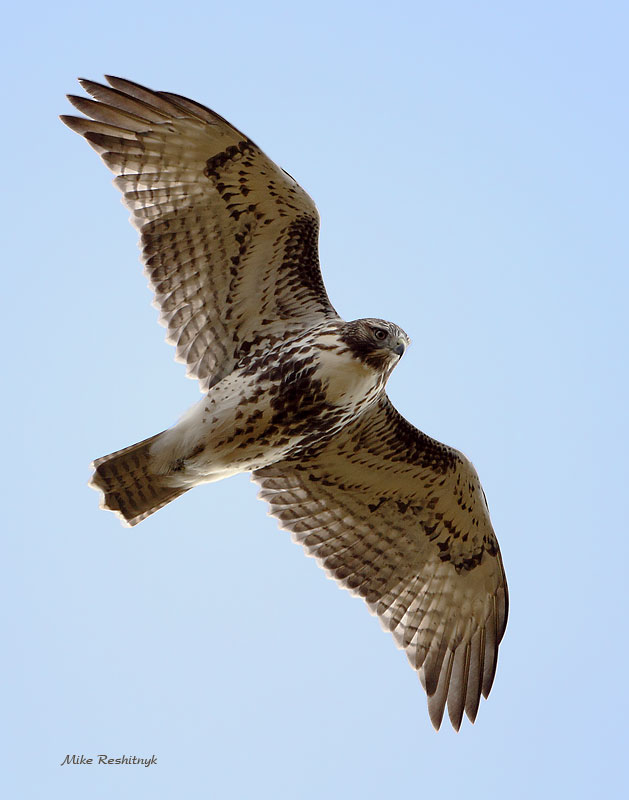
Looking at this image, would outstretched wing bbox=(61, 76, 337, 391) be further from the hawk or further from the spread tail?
the spread tail

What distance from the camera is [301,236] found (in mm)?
9062

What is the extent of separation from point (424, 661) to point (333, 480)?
1.71 meters

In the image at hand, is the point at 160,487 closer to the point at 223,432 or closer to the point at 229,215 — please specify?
the point at 223,432

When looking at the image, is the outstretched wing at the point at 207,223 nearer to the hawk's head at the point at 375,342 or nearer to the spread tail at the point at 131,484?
the hawk's head at the point at 375,342

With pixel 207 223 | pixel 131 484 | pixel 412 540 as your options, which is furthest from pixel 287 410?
pixel 412 540

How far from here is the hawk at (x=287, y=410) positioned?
879 cm

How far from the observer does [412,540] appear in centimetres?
1021

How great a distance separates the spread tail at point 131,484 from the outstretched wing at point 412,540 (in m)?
1.20

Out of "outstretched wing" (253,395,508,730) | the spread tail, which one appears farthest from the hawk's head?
the spread tail

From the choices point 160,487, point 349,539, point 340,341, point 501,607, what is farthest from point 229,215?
point 501,607

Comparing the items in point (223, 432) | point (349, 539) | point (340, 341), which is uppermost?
point (340, 341)

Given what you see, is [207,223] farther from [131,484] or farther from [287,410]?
[131,484]

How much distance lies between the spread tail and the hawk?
11mm

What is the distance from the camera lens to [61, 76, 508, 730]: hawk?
28.8ft
